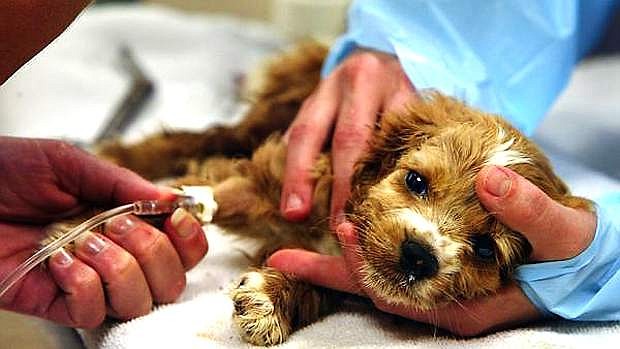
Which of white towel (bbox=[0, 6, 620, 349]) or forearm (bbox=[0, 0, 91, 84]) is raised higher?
forearm (bbox=[0, 0, 91, 84])

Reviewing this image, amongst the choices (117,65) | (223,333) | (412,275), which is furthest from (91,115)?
(412,275)

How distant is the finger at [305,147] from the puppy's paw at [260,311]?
0.57 feet

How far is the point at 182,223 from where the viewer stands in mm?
1353

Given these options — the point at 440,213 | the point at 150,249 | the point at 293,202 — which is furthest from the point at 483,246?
the point at 150,249

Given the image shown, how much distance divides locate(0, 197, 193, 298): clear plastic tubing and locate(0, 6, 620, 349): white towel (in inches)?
5.7

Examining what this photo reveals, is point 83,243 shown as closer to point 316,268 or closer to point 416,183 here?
point 316,268

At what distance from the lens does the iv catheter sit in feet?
4.17

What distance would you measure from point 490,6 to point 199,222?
0.78m

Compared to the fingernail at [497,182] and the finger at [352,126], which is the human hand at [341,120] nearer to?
the finger at [352,126]

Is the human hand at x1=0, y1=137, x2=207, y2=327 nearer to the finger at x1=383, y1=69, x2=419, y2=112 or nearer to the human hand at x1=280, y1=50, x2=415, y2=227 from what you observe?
the human hand at x1=280, y1=50, x2=415, y2=227

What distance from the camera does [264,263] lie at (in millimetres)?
1467

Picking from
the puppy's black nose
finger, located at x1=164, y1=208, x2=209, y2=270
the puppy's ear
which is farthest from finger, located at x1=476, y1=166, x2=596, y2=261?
finger, located at x1=164, y1=208, x2=209, y2=270

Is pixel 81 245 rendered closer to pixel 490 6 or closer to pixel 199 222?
pixel 199 222

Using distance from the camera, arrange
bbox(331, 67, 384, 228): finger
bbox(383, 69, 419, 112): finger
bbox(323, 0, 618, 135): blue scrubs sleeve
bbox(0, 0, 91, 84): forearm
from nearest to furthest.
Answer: bbox(0, 0, 91, 84): forearm, bbox(331, 67, 384, 228): finger, bbox(383, 69, 419, 112): finger, bbox(323, 0, 618, 135): blue scrubs sleeve
